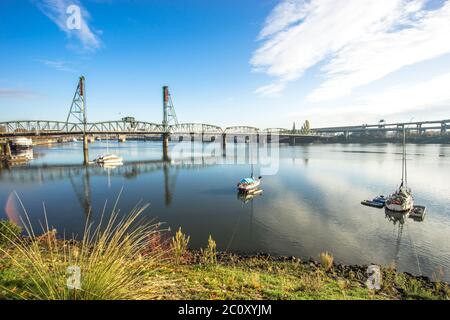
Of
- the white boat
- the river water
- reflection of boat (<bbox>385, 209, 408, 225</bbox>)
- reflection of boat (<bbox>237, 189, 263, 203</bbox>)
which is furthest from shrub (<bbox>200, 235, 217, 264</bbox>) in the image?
the white boat

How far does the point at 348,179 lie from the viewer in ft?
157

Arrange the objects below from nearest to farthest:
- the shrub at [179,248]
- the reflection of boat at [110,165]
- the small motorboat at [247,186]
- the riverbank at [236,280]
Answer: the riverbank at [236,280] < the shrub at [179,248] < the small motorboat at [247,186] < the reflection of boat at [110,165]

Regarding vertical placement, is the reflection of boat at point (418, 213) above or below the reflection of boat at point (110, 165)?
below

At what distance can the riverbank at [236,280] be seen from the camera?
5389 mm

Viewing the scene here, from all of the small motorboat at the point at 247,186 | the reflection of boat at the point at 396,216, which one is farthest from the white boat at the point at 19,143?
the reflection of boat at the point at 396,216

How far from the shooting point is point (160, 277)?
231 inches

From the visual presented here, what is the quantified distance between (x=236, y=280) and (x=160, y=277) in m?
4.68

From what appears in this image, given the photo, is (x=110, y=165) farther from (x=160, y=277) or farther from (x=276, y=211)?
(x=160, y=277)

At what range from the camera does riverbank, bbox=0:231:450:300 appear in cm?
539

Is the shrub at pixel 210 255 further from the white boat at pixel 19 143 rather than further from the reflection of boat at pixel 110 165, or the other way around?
the white boat at pixel 19 143

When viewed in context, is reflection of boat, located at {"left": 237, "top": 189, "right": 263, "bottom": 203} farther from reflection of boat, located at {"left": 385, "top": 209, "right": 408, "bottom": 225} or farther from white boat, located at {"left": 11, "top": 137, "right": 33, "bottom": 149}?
white boat, located at {"left": 11, "top": 137, "right": 33, "bottom": 149}

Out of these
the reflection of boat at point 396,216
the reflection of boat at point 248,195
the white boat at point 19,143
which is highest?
the white boat at point 19,143
